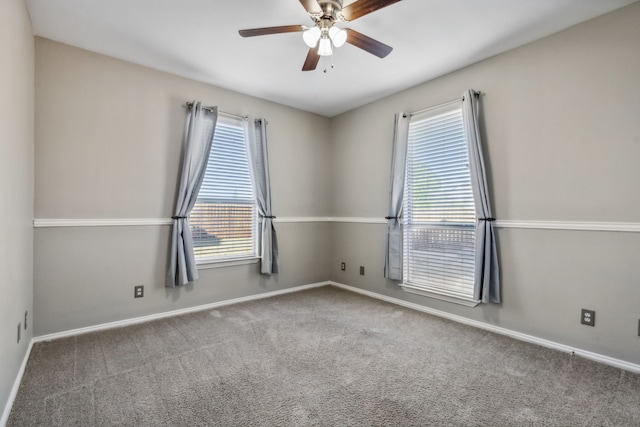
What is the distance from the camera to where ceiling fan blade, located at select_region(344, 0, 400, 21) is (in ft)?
6.30

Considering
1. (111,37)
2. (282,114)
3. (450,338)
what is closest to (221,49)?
(111,37)

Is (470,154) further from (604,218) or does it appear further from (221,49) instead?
(221,49)

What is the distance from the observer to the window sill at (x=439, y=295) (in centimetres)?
326

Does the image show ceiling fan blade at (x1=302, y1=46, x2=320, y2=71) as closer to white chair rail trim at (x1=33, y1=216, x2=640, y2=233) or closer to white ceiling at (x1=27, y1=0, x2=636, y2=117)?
white ceiling at (x1=27, y1=0, x2=636, y2=117)

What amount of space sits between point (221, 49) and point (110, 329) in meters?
2.92

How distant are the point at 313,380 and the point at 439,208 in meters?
2.34

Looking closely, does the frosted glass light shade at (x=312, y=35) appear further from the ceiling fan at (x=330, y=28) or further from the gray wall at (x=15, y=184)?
the gray wall at (x=15, y=184)

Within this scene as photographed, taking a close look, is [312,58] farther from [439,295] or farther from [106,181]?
[439,295]

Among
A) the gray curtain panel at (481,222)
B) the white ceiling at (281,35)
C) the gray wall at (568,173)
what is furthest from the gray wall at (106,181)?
the gray wall at (568,173)

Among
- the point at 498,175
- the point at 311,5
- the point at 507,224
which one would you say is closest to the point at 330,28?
the point at 311,5

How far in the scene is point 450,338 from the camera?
9.45 feet

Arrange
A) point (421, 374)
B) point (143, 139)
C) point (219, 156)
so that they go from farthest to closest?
point (219, 156) < point (143, 139) < point (421, 374)

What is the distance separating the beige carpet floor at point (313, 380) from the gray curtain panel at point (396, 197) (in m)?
0.87

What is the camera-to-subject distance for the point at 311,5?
1988 mm
